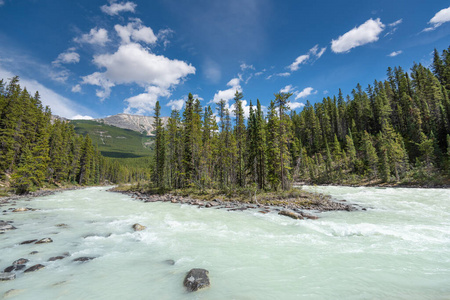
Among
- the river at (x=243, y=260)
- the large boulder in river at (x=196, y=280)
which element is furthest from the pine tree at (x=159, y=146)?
the large boulder in river at (x=196, y=280)

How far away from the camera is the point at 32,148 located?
39.2m

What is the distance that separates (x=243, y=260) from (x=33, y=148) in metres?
46.0

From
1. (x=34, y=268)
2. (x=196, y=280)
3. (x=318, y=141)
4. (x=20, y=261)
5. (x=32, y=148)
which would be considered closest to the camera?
(x=196, y=280)

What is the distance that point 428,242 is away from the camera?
8.23 meters

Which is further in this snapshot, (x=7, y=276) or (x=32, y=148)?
(x=32, y=148)

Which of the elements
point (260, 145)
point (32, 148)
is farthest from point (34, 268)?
point (32, 148)

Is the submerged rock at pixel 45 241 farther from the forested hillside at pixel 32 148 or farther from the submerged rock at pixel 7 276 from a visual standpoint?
the forested hillside at pixel 32 148

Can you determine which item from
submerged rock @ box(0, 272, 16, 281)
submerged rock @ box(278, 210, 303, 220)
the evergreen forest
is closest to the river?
submerged rock @ box(0, 272, 16, 281)

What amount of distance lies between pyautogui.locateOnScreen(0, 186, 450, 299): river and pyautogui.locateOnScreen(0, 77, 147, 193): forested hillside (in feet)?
97.1

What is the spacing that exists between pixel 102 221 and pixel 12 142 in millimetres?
40840

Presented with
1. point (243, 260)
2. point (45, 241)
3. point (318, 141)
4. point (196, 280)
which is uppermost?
point (318, 141)

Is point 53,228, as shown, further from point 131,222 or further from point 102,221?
point 131,222

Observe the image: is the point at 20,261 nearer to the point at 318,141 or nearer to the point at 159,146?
the point at 159,146

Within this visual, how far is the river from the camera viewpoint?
4.98 metres
